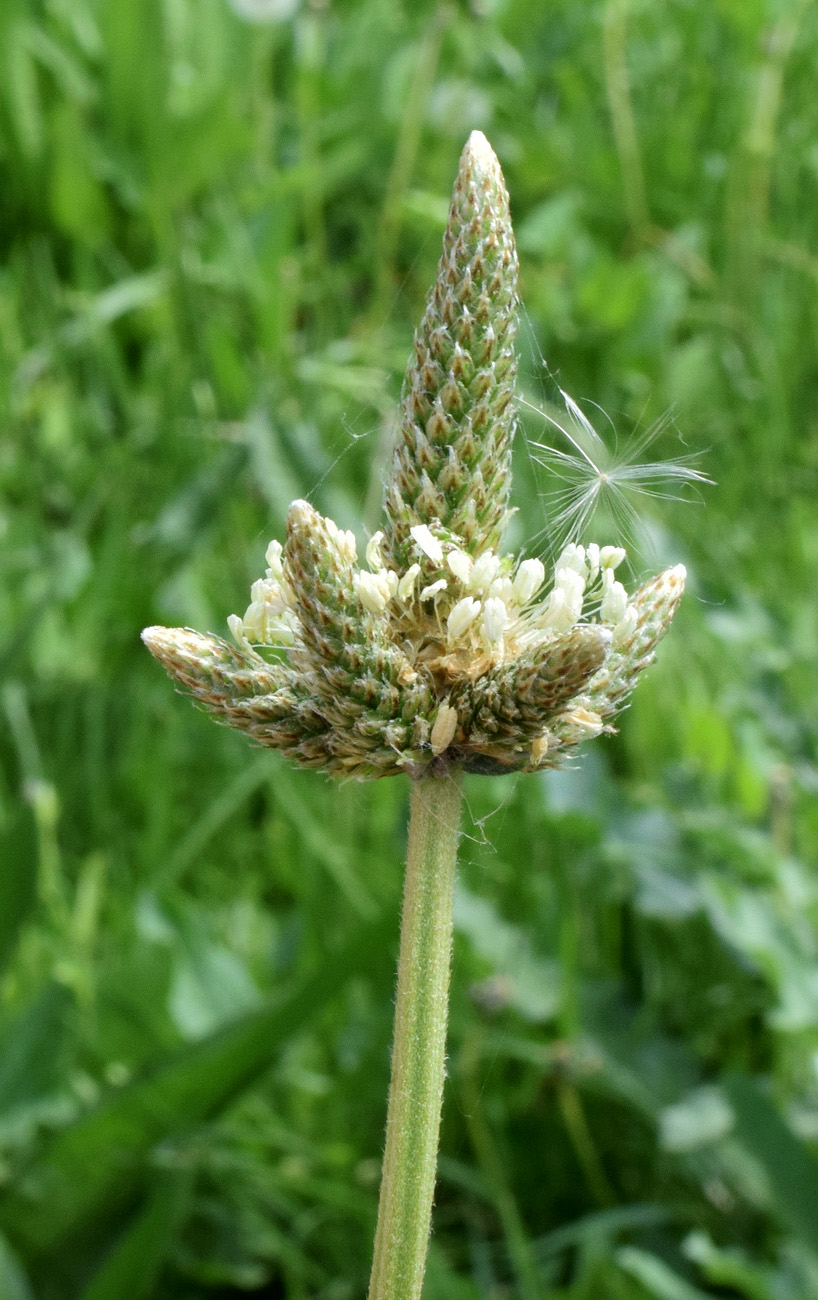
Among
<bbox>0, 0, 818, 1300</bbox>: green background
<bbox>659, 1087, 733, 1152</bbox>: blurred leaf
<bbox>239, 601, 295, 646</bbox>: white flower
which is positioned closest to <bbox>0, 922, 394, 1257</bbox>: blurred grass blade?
<bbox>0, 0, 818, 1300</bbox>: green background

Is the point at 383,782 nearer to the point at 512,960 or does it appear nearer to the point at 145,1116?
the point at 512,960

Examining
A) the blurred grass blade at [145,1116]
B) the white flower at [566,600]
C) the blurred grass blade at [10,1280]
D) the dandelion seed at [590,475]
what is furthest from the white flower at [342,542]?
the blurred grass blade at [10,1280]

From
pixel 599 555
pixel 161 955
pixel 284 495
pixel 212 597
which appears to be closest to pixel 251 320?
pixel 212 597

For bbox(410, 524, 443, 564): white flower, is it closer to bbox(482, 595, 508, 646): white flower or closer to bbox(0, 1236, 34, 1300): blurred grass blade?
bbox(482, 595, 508, 646): white flower

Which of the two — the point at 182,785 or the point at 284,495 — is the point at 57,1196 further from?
the point at 284,495

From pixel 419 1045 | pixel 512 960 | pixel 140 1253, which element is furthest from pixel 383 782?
pixel 419 1045

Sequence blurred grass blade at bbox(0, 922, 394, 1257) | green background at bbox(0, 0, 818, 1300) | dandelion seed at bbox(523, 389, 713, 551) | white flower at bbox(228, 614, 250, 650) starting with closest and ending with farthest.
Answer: white flower at bbox(228, 614, 250, 650), dandelion seed at bbox(523, 389, 713, 551), blurred grass blade at bbox(0, 922, 394, 1257), green background at bbox(0, 0, 818, 1300)
